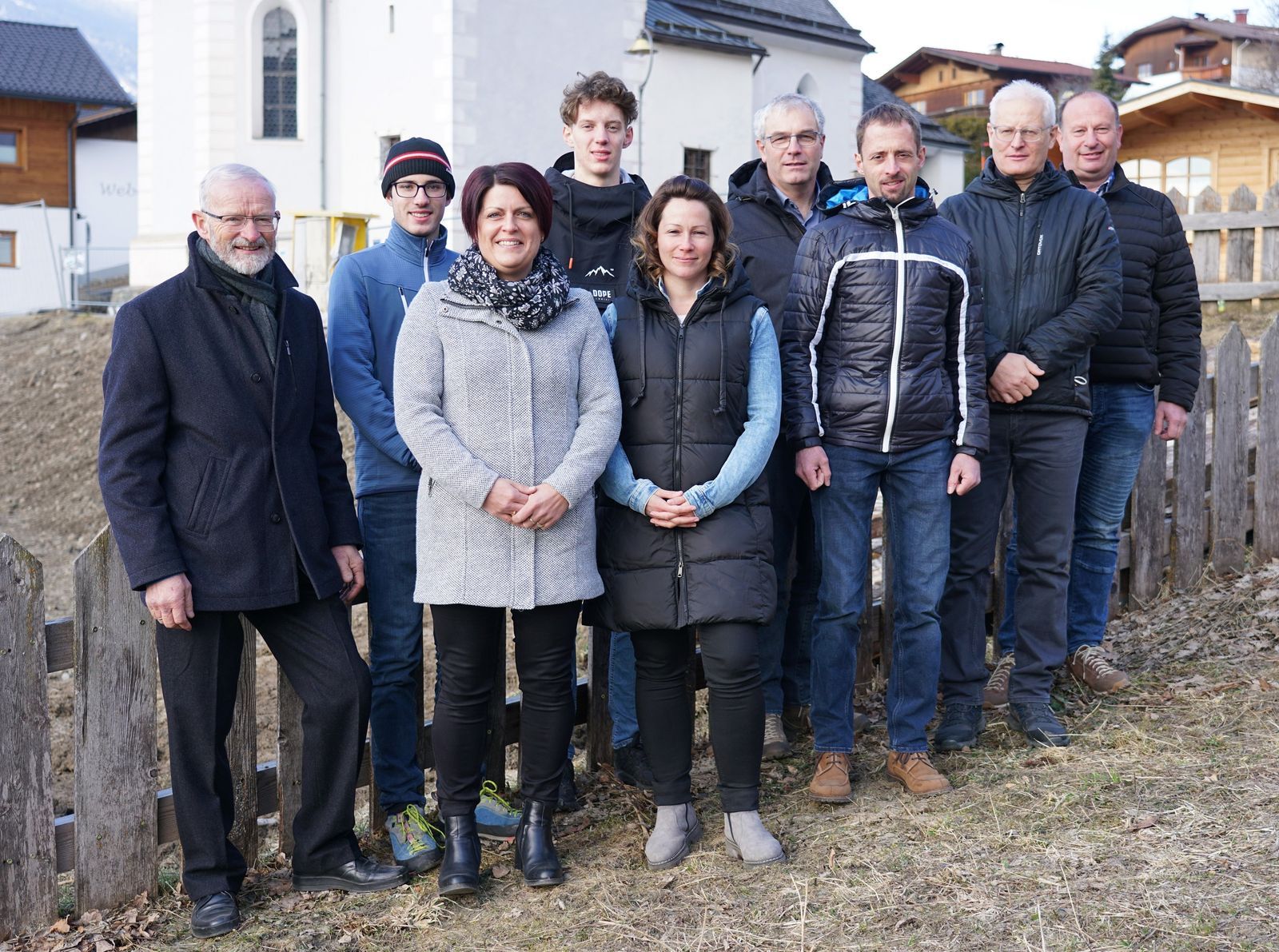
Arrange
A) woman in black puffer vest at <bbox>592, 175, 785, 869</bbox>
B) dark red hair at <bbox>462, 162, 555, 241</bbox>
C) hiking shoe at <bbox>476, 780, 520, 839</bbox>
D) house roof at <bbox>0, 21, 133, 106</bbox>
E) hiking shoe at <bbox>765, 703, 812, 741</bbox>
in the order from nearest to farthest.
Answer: dark red hair at <bbox>462, 162, 555, 241</bbox>, woman in black puffer vest at <bbox>592, 175, 785, 869</bbox>, hiking shoe at <bbox>476, 780, 520, 839</bbox>, hiking shoe at <bbox>765, 703, 812, 741</bbox>, house roof at <bbox>0, 21, 133, 106</bbox>

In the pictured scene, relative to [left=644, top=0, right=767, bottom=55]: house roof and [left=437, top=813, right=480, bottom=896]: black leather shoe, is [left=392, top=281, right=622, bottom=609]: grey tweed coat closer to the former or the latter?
[left=437, top=813, right=480, bottom=896]: black leather shoe

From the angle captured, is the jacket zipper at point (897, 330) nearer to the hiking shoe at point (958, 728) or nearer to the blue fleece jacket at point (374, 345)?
the hiking shoe at point (958, 728)

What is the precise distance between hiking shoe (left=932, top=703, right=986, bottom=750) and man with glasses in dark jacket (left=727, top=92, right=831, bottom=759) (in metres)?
0.56

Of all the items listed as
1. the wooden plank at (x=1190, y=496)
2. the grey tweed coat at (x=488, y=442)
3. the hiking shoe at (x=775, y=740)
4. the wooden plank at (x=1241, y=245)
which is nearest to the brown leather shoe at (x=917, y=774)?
the hiking shoe at (x=775, y=740)

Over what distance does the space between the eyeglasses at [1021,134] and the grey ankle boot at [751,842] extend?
2498mm

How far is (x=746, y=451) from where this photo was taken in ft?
12.5

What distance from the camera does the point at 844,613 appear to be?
426 cm

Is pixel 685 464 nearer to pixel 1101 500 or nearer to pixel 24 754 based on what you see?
pixel 24 754

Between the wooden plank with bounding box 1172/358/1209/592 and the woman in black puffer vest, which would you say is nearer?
the woman in black puffer vest

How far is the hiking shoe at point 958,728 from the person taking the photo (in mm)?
4598

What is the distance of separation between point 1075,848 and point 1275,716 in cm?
149

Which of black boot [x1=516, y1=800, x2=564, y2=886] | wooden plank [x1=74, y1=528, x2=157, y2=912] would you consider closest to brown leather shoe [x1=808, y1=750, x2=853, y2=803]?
black boot [x1=516, y1=800, x2=564, y2=886]

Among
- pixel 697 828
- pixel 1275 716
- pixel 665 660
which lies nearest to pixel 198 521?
pixel 665 660

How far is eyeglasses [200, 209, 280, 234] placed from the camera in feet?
11.6
